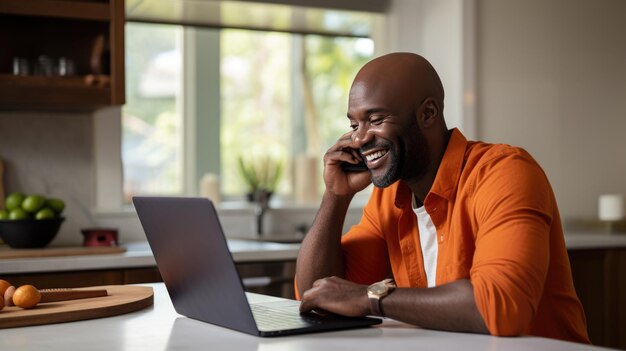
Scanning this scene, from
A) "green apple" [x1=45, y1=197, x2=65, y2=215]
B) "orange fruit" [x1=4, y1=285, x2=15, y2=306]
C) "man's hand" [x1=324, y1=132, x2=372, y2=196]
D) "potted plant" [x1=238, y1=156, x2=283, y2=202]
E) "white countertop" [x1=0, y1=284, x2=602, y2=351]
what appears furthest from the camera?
"potted plant" [x1=238, y1=156, x2=283, y2=202]

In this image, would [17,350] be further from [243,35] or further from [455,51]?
[243,35]

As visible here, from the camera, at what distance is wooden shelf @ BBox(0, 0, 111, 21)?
3523 mm

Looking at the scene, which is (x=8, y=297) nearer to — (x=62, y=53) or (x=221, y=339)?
(x=221, y=339)

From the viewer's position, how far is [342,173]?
234 centimetres

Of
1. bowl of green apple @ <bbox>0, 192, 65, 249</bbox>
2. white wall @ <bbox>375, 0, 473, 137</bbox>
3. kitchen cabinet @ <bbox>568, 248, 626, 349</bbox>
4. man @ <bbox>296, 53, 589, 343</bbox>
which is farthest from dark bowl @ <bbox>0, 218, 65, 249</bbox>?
kitchen cabinet @ <bbox>568, 248, 626, 349</bbox>

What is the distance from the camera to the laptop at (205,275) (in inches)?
62.2

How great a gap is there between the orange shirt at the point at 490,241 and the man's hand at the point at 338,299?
224mm

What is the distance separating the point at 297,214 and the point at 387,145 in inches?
92.0

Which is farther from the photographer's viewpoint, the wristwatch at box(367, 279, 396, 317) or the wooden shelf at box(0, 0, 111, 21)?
the wooden shelf at box(0, 0, 111, 21)

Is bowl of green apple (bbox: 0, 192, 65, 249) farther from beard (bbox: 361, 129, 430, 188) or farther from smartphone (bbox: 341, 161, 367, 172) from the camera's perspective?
beard (bbox: 361, 129, 430, 188)

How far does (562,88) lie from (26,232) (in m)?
2.66

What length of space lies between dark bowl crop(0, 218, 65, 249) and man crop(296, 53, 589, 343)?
1493 mm

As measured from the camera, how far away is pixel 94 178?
3.99 metres

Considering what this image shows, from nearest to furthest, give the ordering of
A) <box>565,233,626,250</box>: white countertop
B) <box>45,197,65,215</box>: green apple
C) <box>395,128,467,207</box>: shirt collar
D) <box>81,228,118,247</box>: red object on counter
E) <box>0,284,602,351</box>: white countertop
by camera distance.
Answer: <box>0,284,602,351</box>: white countertop < <box>395,128,467,207</box>: shirt collar < <box>45,197,65,215</box>: green apple < <box>81,228,118,247</box>: red object on counter < <box>565,233,626,250</box>: white countertop
